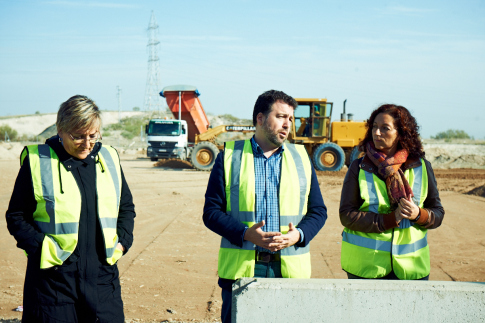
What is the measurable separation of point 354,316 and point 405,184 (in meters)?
0.96

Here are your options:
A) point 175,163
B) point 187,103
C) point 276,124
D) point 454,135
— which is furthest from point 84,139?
point 454,135

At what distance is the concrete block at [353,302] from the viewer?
2477mm

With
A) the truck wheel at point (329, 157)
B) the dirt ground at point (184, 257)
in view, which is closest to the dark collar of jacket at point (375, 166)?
the dirt ground at point (184, 257)

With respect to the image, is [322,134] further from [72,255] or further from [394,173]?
[72,255]

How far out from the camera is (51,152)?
103 inches

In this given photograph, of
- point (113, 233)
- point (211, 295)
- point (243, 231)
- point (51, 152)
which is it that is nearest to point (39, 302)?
point (113, 233)

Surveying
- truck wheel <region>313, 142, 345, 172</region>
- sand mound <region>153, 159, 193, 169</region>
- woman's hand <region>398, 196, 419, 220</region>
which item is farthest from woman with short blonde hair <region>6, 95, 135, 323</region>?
sand mound <region>153, 159, 193, 169</region>

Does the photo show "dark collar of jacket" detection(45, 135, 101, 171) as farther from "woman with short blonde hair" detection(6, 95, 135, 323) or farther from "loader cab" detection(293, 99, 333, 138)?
"loader cab" detection(293, 99, 333, 138)

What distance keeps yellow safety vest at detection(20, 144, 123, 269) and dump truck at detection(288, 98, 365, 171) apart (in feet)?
52.2

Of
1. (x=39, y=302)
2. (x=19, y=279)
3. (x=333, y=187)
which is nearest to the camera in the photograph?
(x=39, y=302)

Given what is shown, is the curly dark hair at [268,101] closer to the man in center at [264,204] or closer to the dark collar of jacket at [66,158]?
the man in center at [264,204]

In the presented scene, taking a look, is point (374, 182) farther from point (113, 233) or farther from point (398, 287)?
point (113, 233)

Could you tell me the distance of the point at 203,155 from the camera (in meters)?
20.3

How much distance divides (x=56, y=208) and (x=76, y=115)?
1.73 ft
